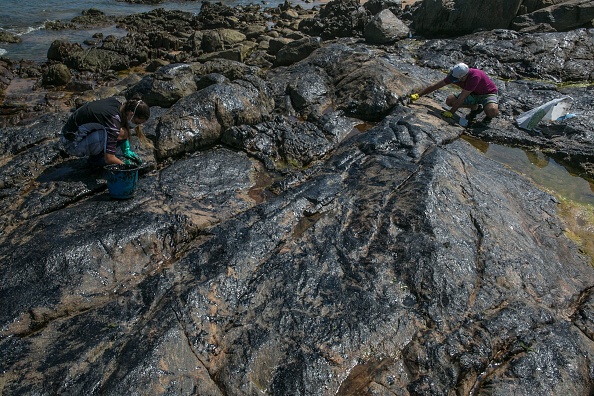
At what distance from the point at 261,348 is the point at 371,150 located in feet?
13.9

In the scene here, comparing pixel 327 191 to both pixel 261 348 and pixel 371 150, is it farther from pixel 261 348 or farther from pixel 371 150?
pixel 261 348

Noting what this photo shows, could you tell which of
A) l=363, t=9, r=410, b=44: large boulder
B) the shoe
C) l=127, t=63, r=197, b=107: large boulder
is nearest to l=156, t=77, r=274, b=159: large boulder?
l=127, t=63, r=197, b=107: large boulder

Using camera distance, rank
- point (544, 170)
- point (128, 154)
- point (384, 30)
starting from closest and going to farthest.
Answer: point (128, 154), point (544, 170), point (384, 30)

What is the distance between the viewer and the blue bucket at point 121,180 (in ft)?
18.0

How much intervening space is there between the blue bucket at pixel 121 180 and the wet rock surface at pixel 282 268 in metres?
0.14

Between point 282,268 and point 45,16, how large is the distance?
86.2 feet

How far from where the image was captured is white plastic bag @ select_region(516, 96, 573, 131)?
931cm

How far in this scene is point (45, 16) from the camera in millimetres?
23469

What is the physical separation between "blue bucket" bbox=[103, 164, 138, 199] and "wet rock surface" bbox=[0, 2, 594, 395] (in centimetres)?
14

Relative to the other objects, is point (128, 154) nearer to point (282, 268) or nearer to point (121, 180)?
point (121, 180)

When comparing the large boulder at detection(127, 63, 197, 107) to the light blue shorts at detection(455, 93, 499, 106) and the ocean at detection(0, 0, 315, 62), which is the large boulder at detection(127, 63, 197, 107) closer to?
the light blue shorts at detection(455, 93, 499, 106)

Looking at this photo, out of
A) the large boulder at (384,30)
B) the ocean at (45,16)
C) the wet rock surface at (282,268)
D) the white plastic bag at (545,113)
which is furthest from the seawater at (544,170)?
the ocean at (45,16)

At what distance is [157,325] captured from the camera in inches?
160

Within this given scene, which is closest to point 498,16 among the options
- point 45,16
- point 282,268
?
point 282,268
